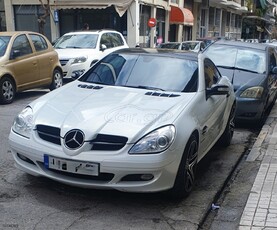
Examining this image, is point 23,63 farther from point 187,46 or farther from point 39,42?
point 187,46

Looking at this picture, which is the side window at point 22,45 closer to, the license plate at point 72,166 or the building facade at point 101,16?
the license plate at point 72,166

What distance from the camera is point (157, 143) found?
3812 mm

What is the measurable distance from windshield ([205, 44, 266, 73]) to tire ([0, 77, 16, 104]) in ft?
14.5

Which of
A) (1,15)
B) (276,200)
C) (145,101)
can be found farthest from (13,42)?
(1,15)

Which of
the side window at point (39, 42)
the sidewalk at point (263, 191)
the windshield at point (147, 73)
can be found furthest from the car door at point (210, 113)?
the side window at point (39, 42)

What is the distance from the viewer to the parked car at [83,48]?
12.0m

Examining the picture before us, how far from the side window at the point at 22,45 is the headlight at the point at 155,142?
21.4 ft

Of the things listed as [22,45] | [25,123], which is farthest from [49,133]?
[22,45]

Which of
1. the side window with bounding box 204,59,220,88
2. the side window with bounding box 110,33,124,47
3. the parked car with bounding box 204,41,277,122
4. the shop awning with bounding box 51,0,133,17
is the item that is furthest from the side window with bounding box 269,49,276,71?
the shop awning with bounding box 51,0,133,17

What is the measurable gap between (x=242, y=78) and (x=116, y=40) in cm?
723

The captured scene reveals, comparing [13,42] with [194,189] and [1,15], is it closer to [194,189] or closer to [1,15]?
[194,189]

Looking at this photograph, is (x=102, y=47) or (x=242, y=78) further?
(x=102, y=47)

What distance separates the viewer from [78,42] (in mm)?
13195

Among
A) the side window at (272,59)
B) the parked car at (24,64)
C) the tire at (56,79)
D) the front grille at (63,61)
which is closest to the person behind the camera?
the side window at (272,59)
